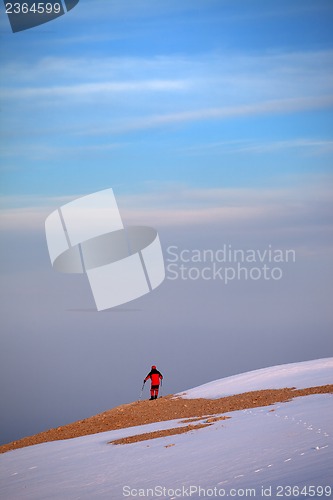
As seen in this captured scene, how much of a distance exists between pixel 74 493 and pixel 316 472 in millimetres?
5317

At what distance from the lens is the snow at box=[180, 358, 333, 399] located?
85.2ft

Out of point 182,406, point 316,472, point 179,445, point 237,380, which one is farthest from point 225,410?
point 316,472

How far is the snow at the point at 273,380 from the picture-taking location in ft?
85.2

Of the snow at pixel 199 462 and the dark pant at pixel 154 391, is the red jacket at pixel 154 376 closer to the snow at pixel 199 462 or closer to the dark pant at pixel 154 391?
the dark pant at pixel 154 391

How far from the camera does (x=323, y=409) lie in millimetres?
18250

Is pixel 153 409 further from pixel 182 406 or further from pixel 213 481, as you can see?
pixel 213 481

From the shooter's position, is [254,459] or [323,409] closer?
[254,459]

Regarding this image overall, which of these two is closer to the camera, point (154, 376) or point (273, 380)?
point (273, 380)

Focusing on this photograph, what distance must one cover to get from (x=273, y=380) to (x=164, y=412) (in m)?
5.14

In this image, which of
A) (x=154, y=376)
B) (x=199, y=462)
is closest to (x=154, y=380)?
(x=154, y=376)

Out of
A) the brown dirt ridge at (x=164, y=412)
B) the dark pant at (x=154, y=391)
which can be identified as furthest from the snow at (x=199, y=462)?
the dark pant at (x=154, y=391)

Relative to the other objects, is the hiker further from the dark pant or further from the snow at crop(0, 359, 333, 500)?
the snow at crop(0, 359, 333, 500)

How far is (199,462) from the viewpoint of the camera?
15.2 metres

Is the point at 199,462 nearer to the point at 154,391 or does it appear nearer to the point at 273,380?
the point at 273,380
